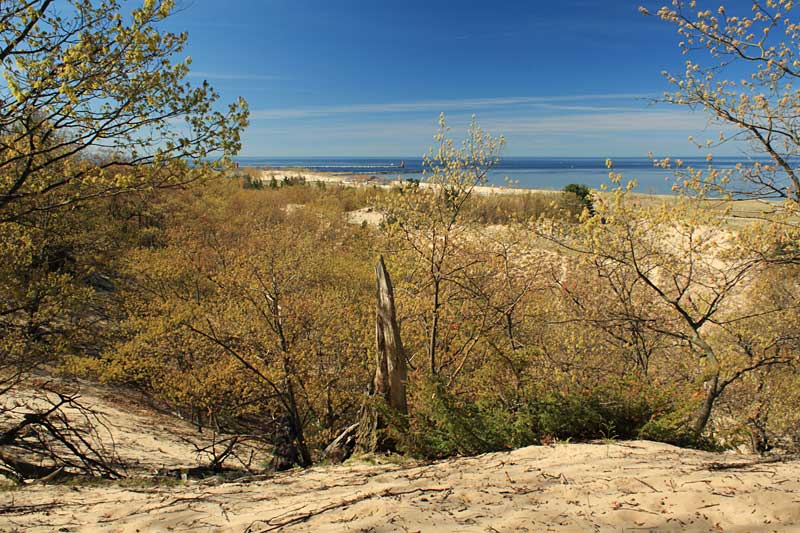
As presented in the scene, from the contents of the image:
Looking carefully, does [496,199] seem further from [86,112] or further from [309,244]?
[86,112]

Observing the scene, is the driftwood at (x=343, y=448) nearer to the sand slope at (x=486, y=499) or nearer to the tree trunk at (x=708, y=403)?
the sand slope at (x=486, y=499)

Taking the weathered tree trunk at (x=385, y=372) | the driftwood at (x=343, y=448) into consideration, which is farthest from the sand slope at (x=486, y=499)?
the driftwood at (x=343, y=448)

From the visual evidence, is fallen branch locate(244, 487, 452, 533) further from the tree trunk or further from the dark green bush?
the tree trunk

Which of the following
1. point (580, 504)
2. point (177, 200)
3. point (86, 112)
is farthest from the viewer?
point (177, 200)

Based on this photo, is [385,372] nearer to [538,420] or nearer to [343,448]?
[343,448]

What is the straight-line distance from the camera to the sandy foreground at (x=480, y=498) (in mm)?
3088

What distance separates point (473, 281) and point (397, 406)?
5003 millimetres

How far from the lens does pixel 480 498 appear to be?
3.69m

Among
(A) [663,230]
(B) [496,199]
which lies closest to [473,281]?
(A) [663,230]

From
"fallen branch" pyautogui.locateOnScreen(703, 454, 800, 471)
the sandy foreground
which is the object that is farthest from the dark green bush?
"fallen branch" pyautogui.locateOnScreen(703, 454, 800, 471)

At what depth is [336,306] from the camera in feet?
45.4

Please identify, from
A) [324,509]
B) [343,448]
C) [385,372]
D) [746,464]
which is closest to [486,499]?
[324,509]

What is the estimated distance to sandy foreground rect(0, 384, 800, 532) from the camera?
3088mm

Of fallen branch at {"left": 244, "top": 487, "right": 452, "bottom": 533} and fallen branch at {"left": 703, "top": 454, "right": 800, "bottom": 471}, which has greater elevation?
fallen branch at {"left": 703, "top": 454, "right": 800, "bottom": 471}
